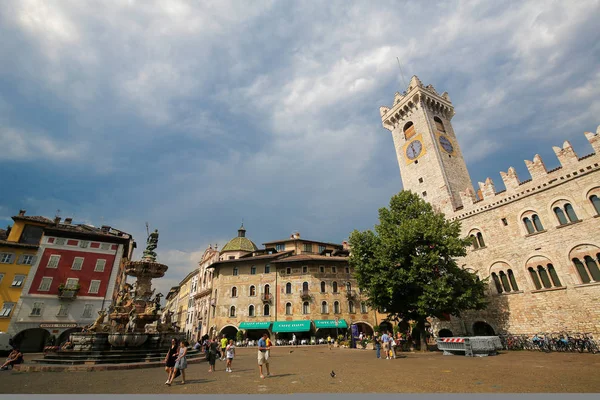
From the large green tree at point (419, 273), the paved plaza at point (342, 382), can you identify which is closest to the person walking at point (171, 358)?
the paved plaza at point (342, 382)

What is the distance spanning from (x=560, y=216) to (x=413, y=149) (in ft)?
56.5

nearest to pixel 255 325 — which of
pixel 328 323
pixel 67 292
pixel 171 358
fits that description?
pixel 328 323

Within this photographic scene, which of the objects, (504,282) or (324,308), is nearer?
(504,282)

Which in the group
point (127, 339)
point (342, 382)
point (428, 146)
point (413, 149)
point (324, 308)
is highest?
point (413, 149)

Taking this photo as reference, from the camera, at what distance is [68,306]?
2814 cm

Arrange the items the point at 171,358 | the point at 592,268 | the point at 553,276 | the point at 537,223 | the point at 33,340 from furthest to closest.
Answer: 1. the point at 33,340
2. the point at 537,223
3. the point at 553,276
4. the point at 592,268
5. the point at 171,358

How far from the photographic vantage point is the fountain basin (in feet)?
46.2

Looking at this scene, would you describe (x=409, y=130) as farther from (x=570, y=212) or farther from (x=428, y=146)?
(x=570, y=212)

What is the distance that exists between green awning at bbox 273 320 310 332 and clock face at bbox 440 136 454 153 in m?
27.2

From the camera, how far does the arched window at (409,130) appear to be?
115 feet

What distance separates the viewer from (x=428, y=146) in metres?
31.9

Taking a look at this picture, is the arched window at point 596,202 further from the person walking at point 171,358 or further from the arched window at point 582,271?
the person walking at point 171,358

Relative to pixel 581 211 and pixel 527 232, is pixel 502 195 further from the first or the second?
pixel 581 211

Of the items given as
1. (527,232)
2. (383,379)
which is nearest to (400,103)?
(527,232)
